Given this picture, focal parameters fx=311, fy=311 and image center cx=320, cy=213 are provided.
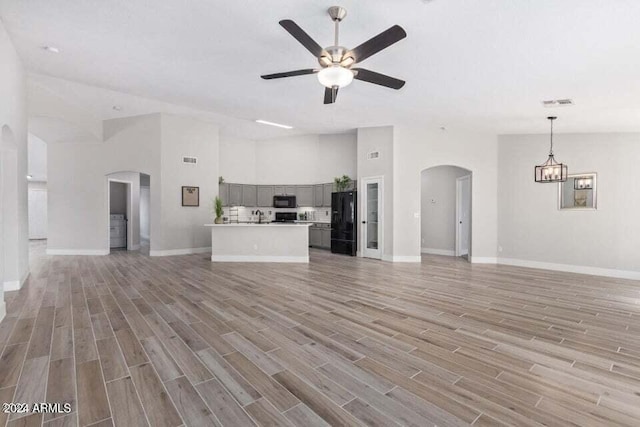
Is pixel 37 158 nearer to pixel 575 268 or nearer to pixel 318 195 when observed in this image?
pixel 318 195

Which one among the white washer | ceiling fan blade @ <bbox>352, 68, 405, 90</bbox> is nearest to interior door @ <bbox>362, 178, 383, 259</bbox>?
ceiling fan blade @ <bbox>352, 68, 405, 90</bbox>

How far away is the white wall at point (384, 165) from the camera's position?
7723 millimetres

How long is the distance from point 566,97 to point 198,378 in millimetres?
6394

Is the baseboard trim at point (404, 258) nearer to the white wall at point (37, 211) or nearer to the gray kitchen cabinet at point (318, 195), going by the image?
the gray kitchen cabinet at point (318, 195)

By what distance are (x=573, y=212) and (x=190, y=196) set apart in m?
9.23

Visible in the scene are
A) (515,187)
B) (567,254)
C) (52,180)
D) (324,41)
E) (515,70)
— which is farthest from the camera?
(52,180)

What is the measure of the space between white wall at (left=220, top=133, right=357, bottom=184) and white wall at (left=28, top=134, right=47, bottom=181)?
5.90m

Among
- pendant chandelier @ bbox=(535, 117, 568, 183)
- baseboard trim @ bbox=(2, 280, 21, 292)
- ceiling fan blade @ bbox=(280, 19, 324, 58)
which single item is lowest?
baseboard trim @ bbox=(2, 280, 21, 292)

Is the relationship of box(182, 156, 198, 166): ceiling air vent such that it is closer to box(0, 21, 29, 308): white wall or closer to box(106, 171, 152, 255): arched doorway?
box(106, 171, 152, 255): arched doorway

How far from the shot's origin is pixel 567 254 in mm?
6973

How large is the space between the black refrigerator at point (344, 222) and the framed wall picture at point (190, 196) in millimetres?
3759

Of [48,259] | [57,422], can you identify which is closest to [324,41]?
[57,422]

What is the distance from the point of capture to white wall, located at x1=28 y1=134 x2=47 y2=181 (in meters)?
10.1

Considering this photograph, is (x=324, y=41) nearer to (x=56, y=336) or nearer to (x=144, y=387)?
(x=144, y=387)
